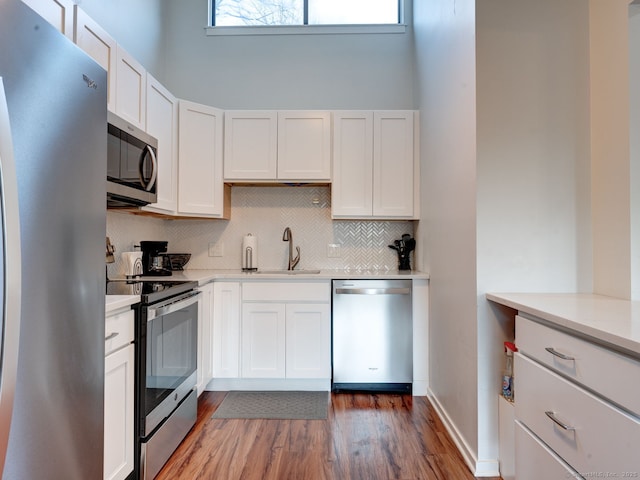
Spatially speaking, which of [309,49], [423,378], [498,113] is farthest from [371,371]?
[309,49]

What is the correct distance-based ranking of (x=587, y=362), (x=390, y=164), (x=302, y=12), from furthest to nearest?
1. (x=302, y=12)
2. (x=390, y=164)
3. (x=587, y=362)

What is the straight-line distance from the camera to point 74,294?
915 millimetres

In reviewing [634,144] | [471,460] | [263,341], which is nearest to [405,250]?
[263,341]

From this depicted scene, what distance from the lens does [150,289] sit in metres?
1.81

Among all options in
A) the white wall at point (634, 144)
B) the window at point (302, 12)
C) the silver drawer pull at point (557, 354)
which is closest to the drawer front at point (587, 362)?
the silver drawer pull at point (557, 354)

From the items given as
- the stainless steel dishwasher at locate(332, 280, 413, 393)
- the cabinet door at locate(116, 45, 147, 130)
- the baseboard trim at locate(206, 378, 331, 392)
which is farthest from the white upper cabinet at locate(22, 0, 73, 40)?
the baseboard trim at locate(206, 378, 331, 392)

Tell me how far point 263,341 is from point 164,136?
64.7 inches

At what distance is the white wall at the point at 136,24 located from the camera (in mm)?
2361

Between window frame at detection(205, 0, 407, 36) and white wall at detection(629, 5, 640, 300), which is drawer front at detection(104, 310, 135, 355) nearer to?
white wall at detection(629, 5, 640, 300)

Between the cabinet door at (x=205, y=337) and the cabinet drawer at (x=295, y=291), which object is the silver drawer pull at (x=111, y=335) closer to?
the cabinet door at (x=205, y=337)

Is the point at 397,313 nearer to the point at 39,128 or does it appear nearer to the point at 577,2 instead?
the point at 577,2

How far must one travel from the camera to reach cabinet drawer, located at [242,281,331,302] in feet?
8.98

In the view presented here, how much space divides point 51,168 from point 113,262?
1.73 metres

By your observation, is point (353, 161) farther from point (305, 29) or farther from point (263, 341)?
point (263, 341)
